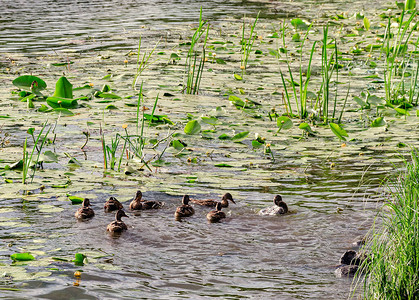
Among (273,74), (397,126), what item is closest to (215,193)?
(397,126)

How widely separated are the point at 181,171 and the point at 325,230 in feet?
6.85

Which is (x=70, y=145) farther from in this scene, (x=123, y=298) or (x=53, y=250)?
(x=123, y=298)

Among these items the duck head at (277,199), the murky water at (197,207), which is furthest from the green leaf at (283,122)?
the duck head at (277,199)

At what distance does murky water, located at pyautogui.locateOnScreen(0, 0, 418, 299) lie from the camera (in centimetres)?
483

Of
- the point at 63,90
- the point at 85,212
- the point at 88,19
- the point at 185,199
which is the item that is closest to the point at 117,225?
the point at 85,212

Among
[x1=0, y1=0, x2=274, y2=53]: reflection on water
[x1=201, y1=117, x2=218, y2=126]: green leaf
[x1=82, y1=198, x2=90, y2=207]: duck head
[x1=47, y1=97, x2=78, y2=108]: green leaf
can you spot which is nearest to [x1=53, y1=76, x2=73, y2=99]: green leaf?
[x1=47, y1=97, x2=78, y2=108]: green leaf

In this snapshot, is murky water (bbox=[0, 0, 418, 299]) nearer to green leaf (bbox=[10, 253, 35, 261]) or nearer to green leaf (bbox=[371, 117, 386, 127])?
green leaf (bbox=[10, 253, 35, 261])

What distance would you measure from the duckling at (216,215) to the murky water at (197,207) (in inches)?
2.6

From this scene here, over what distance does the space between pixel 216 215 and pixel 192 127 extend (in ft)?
8.37

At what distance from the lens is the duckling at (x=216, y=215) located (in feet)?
19.8

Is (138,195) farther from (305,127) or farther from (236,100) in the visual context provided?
(236,100)

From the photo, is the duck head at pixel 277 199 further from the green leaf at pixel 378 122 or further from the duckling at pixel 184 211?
the green leaf at pixel 378 122

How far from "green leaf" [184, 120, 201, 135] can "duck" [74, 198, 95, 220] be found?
263cm

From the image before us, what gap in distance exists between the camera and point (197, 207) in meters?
6.38
